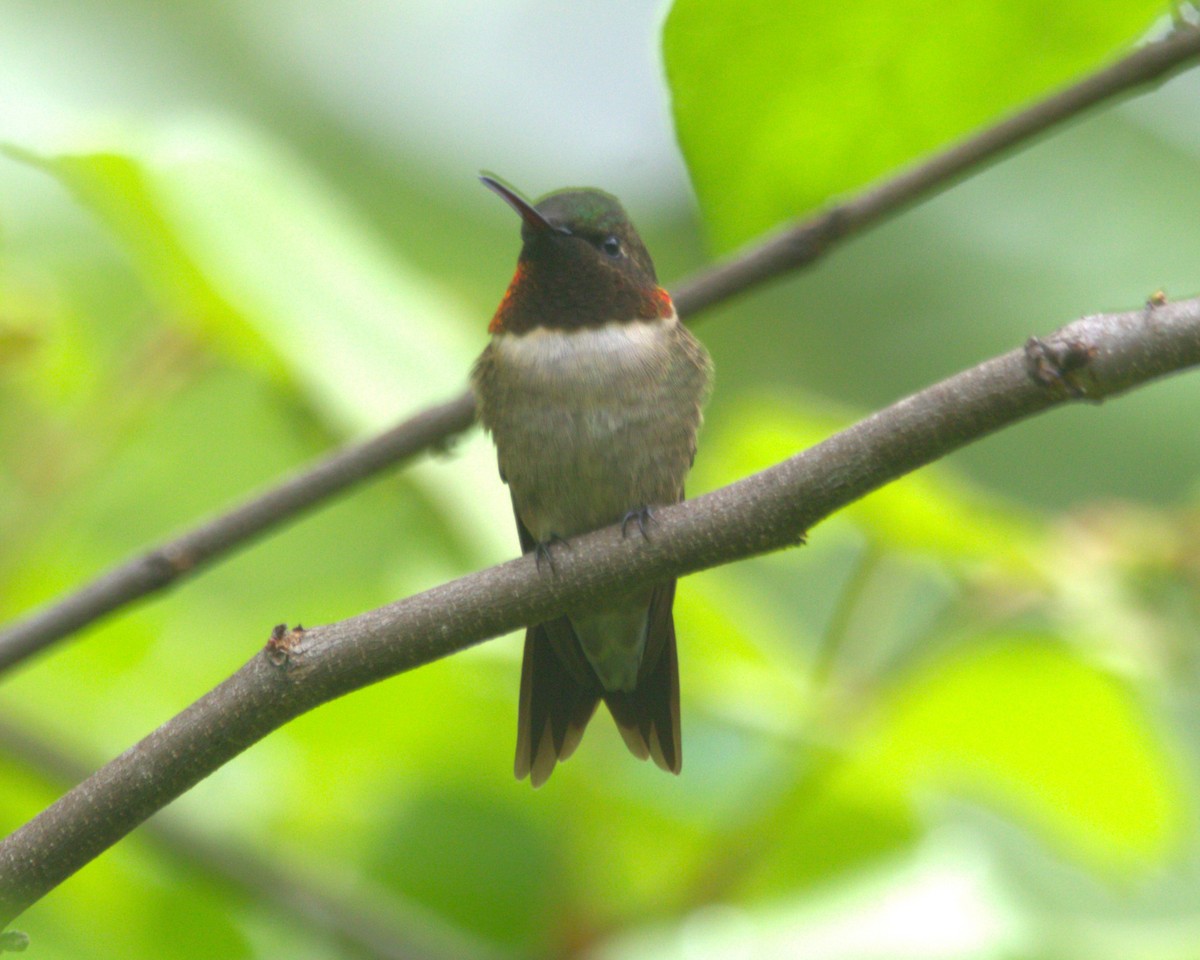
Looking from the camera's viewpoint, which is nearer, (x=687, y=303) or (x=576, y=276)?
(x=687, y=303)

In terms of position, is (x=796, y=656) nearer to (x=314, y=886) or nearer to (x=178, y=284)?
(x=314, y=886)

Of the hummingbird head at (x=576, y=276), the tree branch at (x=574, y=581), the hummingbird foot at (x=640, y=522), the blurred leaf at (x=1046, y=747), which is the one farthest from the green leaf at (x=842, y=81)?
the hummingbird head at (x=576, y=276)

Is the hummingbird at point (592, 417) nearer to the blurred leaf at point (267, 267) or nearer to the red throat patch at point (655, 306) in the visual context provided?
the red throat patch at point (655, 306)

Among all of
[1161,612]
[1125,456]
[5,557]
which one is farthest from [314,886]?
[1125,456]

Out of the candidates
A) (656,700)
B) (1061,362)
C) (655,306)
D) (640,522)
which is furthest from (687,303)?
(655,306)

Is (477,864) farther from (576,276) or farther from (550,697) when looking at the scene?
(576,276)

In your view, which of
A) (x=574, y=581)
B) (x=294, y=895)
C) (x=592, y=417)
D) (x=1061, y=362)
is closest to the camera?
(x=1061, y=362)
